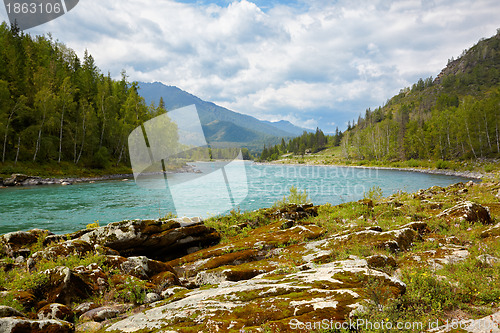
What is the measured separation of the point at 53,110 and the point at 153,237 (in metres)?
55.8

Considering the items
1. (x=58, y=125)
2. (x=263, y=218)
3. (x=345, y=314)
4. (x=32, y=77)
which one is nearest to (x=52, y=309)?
(x=345, y=314)

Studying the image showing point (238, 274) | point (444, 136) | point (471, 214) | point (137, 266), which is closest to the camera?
point (238, 274)

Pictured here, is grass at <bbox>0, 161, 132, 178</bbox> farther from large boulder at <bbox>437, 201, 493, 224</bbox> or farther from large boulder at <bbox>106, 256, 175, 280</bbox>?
large boulder at <bbox>437, 201, 493, 224</bbox>

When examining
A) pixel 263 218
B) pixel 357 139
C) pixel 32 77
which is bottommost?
pixel 263 218

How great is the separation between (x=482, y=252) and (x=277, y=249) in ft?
19.2

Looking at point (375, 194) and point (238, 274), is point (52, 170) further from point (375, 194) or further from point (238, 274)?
point (375, 194)

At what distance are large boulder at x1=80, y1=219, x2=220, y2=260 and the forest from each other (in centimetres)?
2924

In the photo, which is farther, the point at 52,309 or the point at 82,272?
the point at 82,272

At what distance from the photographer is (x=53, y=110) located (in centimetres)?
4888

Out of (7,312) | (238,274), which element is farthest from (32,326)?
(238,274)

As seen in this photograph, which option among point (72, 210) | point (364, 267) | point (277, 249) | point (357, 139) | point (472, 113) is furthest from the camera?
point (357, 139)

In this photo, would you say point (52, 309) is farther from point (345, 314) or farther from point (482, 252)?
point (482, 252)

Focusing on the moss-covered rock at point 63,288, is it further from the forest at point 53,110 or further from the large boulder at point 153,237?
the forest at point 53,110

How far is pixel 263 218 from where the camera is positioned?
548 inches
